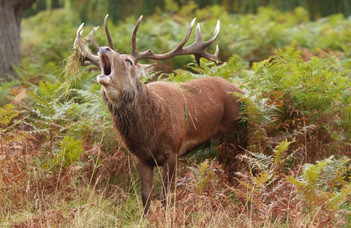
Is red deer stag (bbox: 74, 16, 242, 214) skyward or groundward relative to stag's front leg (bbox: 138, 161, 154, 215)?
skyward

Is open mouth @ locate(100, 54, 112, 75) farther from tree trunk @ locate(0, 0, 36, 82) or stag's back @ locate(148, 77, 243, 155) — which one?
tree trunk @ locate(0, 0, 36, 82)

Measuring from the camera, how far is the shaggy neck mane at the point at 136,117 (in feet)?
17.9

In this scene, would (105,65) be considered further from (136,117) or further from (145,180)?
(145,180)

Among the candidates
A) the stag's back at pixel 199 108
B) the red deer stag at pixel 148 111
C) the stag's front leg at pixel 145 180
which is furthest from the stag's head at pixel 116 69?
the stag's front leg at pixel 145 180

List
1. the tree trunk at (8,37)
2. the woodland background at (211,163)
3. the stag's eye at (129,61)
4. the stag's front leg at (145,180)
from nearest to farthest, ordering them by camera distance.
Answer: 1. the woodland background at (211,163)
2. the stag's eye at (129,61)
3. the stag's front leg at (145,180)
4. the tree trunk at (8,37)

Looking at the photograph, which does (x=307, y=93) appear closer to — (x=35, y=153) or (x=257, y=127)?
(x=257, y=127)

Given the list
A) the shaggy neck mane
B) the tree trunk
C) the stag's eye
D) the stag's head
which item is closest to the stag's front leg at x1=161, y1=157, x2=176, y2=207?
the shaggy neck mane

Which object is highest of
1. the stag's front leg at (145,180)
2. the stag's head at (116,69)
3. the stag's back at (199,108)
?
the stag's head at (116,69)

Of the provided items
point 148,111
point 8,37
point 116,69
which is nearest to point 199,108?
point 148,111

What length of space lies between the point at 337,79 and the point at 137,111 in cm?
264

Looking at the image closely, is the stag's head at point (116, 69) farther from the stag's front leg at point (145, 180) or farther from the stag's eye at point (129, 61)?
the stag's front leg at point (145, 180)

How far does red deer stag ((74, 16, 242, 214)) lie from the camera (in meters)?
5.36

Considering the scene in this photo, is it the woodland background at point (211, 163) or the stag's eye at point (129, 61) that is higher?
the stag's eye at point (129, 61)

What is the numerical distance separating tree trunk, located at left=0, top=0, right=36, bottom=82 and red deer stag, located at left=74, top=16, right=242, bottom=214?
3874 millimetres
